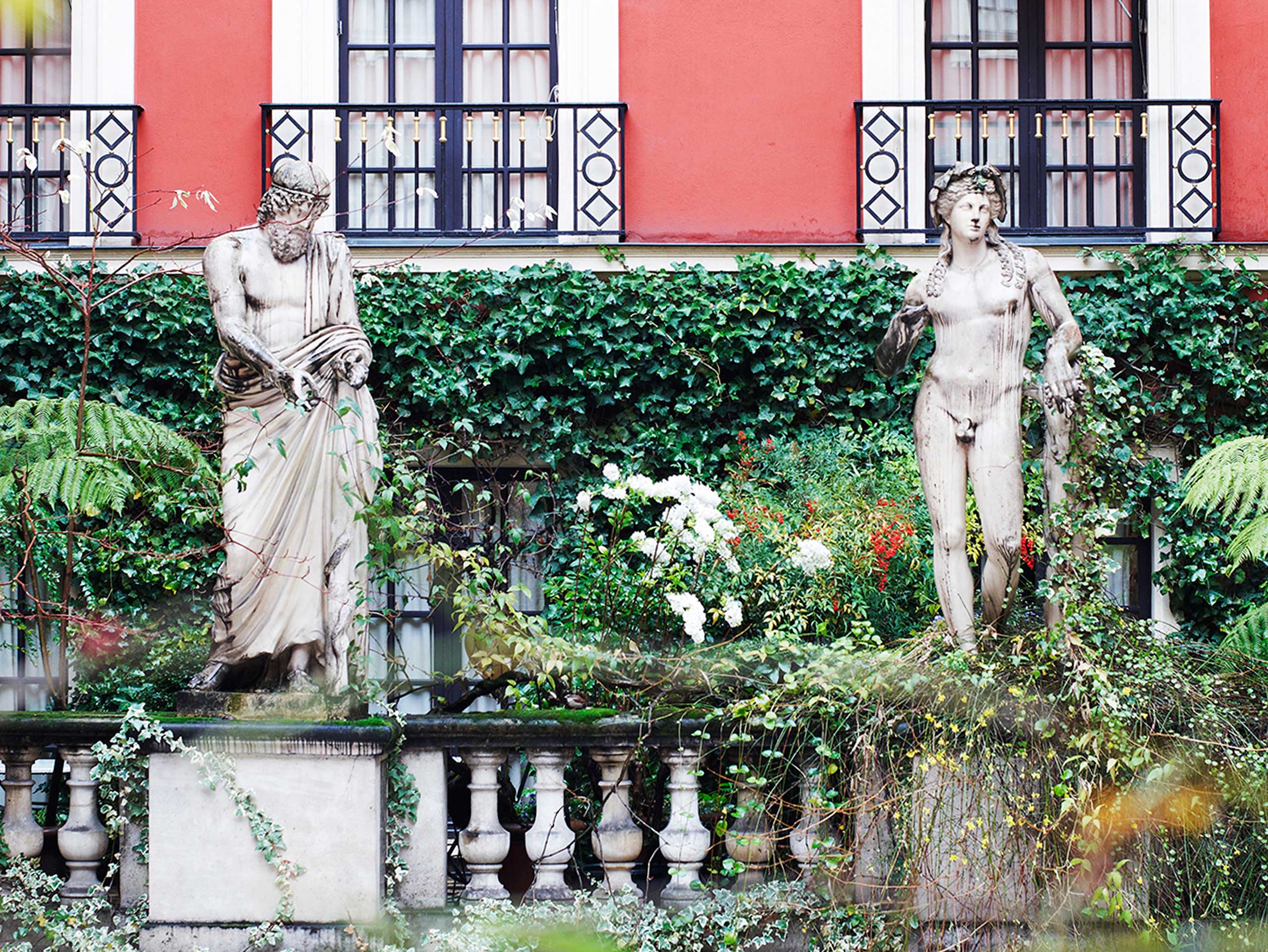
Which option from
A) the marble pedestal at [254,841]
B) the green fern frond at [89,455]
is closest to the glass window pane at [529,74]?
the green fern frond at [89,455]

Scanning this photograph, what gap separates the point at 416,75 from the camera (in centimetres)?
965

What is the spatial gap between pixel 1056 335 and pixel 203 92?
658cm

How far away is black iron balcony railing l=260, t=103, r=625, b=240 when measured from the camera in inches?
362

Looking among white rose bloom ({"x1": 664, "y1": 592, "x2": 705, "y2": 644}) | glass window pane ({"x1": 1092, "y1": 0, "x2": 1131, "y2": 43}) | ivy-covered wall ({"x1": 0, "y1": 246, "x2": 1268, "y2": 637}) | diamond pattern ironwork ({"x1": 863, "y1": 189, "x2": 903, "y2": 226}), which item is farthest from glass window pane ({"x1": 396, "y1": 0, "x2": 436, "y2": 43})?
white rose bloom ({"x1": 664, "y1": 592, "x2": 705, "y2": 644})

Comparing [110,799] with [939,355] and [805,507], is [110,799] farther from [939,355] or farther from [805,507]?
[805,507]

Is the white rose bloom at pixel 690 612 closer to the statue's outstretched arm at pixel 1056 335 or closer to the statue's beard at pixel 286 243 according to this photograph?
the statue's outstretched arm at pixel 1056 335

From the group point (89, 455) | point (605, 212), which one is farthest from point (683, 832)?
point (605, 212)

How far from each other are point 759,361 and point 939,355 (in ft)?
11.4

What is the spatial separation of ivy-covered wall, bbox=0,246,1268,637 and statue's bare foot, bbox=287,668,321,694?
3739 millimetres

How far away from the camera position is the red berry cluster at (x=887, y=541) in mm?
7109

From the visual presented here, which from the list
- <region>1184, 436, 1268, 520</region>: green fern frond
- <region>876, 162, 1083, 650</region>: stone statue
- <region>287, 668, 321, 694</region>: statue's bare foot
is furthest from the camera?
<region>1184, 436, 1268, 520</region>: green fern frond

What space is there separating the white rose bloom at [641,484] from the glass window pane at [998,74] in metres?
5.16

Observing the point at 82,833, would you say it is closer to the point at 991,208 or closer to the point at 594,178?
the point at 991,208

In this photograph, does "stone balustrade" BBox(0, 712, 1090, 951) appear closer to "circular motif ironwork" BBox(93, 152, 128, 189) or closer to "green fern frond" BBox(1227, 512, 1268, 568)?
"green fern frond" BBox(1227, 512, 1268, 568)
